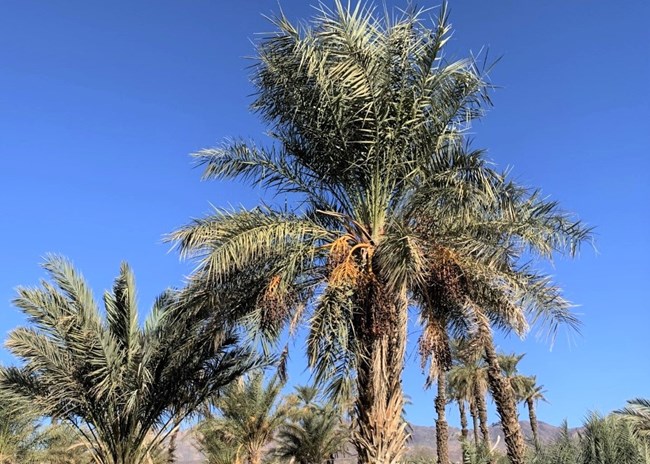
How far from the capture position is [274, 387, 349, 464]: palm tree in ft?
102

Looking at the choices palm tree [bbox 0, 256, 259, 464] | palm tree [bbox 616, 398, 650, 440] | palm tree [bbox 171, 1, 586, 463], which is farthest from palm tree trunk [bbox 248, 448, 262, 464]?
palm tree [bbox 171, 1, 586, 463]

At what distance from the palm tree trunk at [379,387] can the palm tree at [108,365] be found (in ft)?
15.9

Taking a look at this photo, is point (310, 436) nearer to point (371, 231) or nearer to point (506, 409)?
point (506, 409)

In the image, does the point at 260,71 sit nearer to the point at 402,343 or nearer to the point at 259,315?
the point at 259,315

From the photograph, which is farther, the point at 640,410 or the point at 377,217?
the point at 640,410

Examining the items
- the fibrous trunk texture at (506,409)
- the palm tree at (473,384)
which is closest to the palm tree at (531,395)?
the palm tree at (473,384)

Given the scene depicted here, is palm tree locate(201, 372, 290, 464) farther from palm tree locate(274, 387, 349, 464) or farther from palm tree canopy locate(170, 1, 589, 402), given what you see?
palm tree canopy locate(170, 1, 589, 402)

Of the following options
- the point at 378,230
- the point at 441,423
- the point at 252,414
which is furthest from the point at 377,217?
the point at 441,423

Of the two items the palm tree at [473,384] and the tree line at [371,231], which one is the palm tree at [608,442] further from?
the palm tree at [473,384]

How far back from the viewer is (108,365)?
44.4ft

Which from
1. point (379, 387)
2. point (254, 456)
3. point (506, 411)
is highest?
point (506, 411)

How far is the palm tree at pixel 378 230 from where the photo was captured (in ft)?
29.7

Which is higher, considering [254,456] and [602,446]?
[254,456]

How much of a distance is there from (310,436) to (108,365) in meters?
19.5
